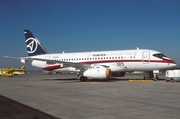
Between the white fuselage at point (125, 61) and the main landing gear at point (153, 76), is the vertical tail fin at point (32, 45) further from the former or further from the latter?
the main landing gear at point (153, 76)

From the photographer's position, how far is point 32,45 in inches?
1214

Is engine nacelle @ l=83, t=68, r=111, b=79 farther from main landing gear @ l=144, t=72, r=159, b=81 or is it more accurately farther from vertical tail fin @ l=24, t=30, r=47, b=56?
vertical tail fin @ l=24, t=30, r=47, b=56

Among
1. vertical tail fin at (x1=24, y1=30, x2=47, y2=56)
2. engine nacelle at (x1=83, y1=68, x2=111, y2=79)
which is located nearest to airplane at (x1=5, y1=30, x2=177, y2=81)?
engine nacelle at (x1=83, y1=68, x2=111, y2=79)

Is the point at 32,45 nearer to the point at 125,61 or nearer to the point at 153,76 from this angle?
the point at 125,61

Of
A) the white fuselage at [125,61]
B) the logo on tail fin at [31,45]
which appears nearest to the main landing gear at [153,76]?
the white fuselage at [125,61]

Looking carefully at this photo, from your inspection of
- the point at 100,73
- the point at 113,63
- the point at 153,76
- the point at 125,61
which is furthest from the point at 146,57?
the point at 100,73

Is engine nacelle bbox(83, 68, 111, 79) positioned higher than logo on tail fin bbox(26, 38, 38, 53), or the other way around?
logo on tail fin bbox(26, 38, 38, 53)

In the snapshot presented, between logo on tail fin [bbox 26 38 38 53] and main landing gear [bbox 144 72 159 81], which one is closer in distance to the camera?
main landing gear [bbox 144 72 159 81]

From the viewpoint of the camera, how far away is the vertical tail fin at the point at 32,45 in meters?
30.9

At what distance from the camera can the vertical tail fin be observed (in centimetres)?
3086

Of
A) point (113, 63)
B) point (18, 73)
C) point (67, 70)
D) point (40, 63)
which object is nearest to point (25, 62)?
point (40, 63)

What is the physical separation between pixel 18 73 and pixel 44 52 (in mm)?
23228

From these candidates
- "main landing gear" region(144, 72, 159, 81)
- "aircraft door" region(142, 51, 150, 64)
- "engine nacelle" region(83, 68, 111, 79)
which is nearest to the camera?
"engine nacelle" region(83, 68, 111, 79)

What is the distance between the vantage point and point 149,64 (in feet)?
73.7
